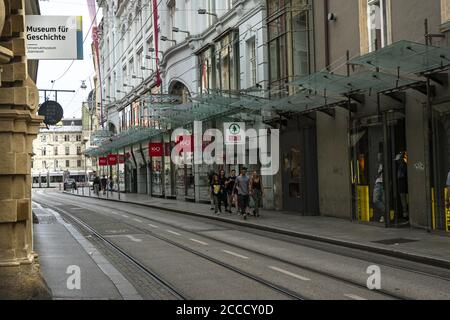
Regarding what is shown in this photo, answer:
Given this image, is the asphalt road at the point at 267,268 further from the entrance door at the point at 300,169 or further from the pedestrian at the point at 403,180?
the entrance door at the point at 300,169

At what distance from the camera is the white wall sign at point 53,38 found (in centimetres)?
1069

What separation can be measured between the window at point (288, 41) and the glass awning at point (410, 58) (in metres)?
6.84

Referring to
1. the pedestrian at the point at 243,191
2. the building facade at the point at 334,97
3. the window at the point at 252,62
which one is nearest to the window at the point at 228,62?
the building facade at the point at 334,97

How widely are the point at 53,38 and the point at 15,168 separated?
15.5 feet

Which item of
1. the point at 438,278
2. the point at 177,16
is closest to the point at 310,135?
the point at 438,278

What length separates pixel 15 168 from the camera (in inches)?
276

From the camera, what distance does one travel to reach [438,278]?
29.6ft

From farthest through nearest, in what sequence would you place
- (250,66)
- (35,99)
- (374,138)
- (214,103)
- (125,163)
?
(125,163), (250,66), (214,103), (374,138), (35,99)

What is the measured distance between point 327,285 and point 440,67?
693 centimetres

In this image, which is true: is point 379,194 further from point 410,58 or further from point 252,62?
point 252,62

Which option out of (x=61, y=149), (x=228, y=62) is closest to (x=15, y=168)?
(x=228, y=62)

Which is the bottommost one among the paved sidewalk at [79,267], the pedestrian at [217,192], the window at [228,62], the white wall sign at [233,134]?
the paved sidewalk at [79,267]

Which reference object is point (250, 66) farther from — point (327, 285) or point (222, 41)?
point (327, 285)
